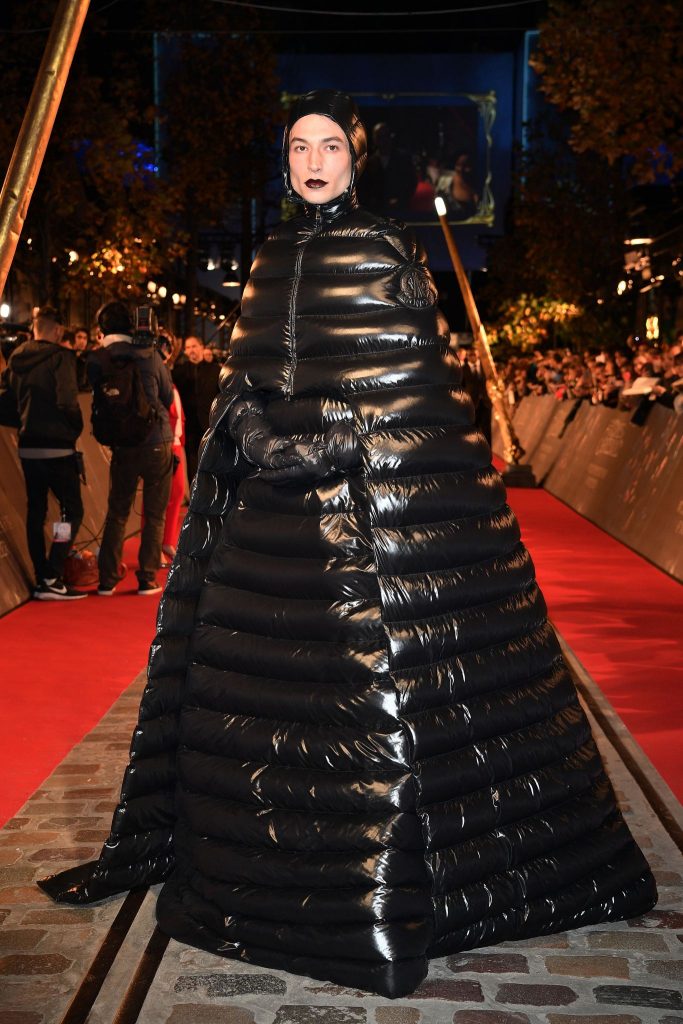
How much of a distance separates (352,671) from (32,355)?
21.0ft

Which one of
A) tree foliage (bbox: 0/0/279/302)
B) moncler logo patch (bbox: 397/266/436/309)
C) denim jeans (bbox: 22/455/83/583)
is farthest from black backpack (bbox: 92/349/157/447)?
tree foliage (bbox: 0/0/279/302)

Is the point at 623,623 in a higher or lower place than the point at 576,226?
lower

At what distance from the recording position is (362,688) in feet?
11.4

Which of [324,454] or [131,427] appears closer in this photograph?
[324,454]

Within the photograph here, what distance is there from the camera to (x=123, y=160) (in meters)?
21.9

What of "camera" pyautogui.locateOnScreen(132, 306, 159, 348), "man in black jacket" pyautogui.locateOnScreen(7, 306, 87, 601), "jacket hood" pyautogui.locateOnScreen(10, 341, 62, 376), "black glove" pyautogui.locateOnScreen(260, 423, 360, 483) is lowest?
"man in black jacket" pyautogui.locateOnScreen(7, 306, 87, 601)

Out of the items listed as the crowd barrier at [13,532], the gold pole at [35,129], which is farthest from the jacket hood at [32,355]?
the gold pole at [35,129]

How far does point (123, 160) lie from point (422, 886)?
19996 millimetres

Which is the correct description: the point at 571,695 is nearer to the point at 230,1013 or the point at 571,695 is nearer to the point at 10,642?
the point at 230,1013

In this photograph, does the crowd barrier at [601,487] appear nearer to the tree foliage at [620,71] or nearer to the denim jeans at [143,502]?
the denim jeans at [143,502]

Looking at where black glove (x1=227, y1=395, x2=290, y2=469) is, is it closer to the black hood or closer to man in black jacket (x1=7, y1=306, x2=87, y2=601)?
the black hood

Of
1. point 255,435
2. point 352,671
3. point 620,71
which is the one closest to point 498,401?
point 620,71

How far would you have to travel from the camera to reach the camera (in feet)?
31.6

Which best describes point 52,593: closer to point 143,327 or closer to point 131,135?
point 143,327
